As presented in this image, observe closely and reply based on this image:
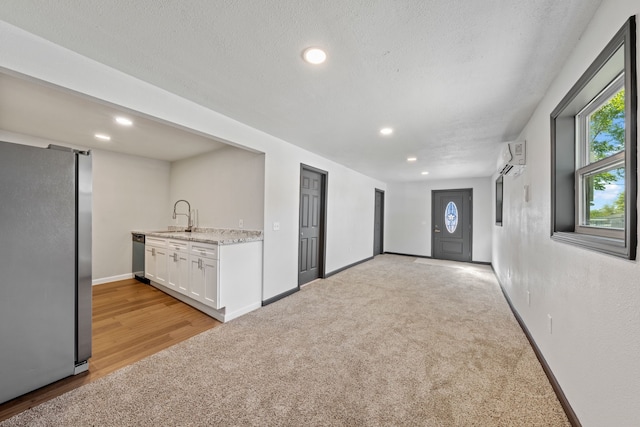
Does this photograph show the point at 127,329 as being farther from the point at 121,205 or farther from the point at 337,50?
the point at 337,50

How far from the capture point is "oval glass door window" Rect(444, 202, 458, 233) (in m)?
6.96

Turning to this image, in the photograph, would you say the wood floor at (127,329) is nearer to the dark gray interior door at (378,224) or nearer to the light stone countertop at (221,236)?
the light stone countertop at (221,236)

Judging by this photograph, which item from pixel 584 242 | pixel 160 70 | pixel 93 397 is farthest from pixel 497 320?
pixel 160 70

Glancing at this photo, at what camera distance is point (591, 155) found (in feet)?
5.42

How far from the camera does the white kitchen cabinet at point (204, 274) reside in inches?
114

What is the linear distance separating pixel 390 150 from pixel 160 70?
3282 mm

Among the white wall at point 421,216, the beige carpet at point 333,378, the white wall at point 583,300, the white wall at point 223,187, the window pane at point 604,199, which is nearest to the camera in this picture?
the white wall at point 583,300

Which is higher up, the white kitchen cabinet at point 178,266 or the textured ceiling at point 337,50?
the textured ceiling at point 337,50

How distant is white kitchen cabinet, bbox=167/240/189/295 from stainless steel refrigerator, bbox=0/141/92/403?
4.49ft

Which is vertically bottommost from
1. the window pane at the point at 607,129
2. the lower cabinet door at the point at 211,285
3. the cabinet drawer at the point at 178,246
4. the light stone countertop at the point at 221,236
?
the lower cabinet door at the point at 211,285

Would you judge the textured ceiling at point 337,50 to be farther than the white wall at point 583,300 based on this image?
Yes

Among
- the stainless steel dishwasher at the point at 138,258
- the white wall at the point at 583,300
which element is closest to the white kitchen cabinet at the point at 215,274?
the stainless steel dishwasher at the point at 138,258

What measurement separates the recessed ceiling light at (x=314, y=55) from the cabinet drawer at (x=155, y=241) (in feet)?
11.2

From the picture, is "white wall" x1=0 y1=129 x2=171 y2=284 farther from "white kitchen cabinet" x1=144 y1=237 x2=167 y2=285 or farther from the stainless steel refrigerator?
the stainless steel refrigerator
